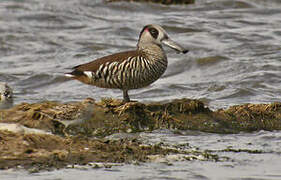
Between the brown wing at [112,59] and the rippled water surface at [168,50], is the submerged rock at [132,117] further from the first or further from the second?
the rippled water surface at [168,50]

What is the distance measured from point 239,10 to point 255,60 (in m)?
6.00

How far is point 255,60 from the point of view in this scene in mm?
16328

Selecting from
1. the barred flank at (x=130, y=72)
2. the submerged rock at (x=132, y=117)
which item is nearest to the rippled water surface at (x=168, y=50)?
the barred flank at (x=130, y=72)

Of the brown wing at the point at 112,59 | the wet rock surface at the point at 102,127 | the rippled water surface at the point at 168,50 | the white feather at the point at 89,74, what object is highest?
the brown wing at the point at 112,59

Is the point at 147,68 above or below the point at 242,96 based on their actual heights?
above

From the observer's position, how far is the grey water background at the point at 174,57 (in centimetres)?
751

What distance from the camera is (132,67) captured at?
1016 cm

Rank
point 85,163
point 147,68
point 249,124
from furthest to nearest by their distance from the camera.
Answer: point 147,68 < point 249,124 < point 85,163

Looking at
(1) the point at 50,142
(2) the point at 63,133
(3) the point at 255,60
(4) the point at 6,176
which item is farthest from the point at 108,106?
(3) the point at 255,60

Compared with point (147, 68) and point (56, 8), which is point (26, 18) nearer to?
point (56, 8)

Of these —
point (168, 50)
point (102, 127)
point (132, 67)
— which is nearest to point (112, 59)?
point (132, 67)

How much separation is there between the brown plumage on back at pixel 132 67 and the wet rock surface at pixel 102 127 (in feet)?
3.27

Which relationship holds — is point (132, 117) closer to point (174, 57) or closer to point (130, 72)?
point (130, 72)

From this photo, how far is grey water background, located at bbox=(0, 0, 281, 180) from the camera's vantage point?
7.51m
